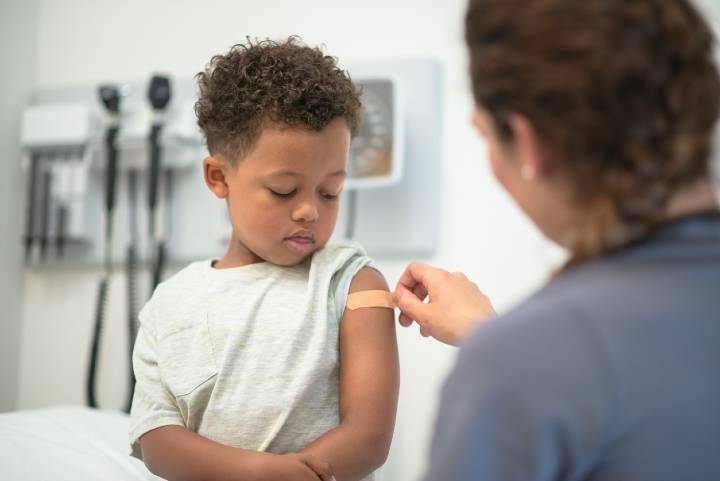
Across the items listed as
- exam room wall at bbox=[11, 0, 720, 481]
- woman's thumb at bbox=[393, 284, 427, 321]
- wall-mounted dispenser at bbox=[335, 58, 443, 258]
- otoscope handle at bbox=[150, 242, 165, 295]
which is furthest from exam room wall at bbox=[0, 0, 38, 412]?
woman's thumb at bbox=[393, 284, 427, 321]

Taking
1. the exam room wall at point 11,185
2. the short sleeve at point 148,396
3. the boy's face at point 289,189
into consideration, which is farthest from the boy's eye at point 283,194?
the exam room wall at point 11,185

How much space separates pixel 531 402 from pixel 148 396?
27.7 inches

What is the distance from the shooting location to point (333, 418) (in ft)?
3.32

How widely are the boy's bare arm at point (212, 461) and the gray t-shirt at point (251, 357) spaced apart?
26 mm

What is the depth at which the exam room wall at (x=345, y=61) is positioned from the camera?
177 cm

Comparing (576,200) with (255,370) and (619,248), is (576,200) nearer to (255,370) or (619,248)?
(619,248)

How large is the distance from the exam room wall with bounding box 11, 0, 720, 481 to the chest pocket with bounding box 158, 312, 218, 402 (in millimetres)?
778

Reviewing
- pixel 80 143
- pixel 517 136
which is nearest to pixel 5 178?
pixel 80 143

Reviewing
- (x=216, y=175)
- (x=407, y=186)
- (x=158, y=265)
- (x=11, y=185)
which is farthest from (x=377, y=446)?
(x=11, y=185)

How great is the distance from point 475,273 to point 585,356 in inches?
50.4

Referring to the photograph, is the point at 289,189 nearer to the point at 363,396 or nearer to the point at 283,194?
the point at 283,194

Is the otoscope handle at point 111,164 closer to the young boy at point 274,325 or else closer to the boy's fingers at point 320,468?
the young boy at point 274,325

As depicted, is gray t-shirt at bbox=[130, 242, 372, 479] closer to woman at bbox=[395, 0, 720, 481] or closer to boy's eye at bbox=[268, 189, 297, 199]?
boy's eye at bbox=[268, 189, 297, 199]

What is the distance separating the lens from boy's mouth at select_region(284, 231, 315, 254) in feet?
3.44
